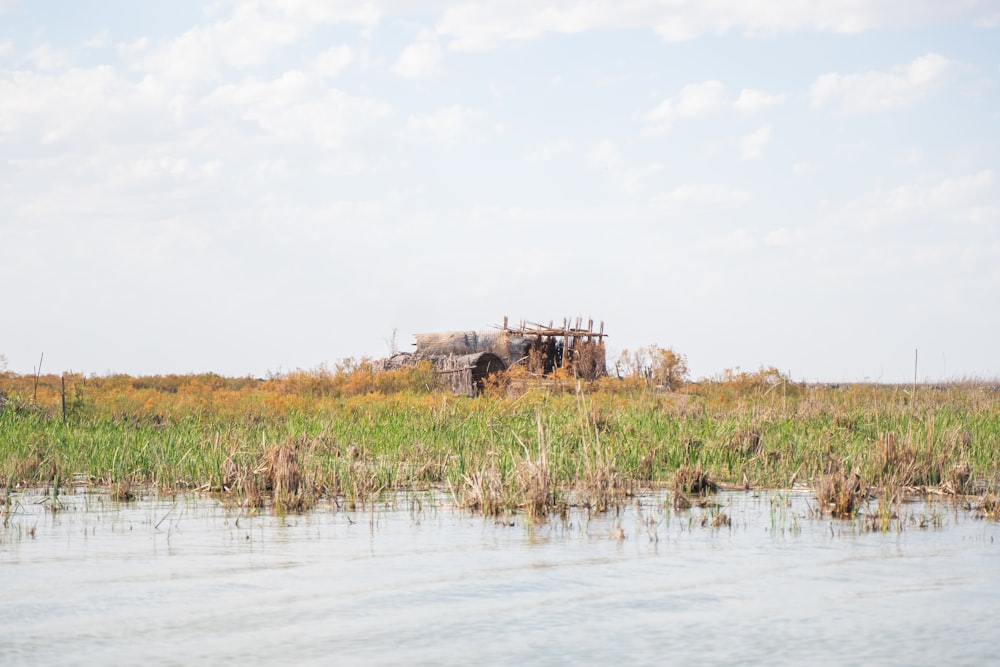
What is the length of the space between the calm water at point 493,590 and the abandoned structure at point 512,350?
21993 millimetres

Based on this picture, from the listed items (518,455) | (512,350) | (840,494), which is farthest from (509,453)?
(512,350)

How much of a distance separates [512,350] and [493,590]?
28.5 meters

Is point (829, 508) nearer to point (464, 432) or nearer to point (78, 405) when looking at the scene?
point (464, 432)

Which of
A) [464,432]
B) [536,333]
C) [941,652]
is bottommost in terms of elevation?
[941,652]

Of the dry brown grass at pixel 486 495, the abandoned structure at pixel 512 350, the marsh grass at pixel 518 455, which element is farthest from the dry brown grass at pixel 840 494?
the abandoned structure at pixel 512 350

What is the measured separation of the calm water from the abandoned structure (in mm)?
21993

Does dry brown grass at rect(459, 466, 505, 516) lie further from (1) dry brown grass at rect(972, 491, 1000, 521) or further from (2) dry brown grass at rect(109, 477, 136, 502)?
(1) dry brown grass at rect(972, 491, 1000, 521)

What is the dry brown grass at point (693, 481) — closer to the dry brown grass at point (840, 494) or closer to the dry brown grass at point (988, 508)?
the dry brown grass at point (840, 494)

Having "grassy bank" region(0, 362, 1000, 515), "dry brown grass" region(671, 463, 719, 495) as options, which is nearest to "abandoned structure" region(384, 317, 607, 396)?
"grassy bank" region(0, 362, 1000, 515)

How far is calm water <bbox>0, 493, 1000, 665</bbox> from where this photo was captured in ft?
15.4

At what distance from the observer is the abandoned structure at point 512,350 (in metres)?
30.8

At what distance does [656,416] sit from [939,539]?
8583 millimetres

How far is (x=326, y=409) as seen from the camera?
19844 millimetres

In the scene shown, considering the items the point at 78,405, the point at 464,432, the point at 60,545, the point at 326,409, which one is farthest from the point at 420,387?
the point at 60,545
